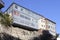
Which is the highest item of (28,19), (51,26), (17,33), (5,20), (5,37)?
(28,19)

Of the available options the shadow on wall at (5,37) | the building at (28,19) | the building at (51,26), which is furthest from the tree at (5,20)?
the building at (51,26)

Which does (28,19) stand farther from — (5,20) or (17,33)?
(5,20)

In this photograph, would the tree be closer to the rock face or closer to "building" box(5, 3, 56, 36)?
the rock face

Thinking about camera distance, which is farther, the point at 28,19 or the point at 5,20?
the point at 28,19

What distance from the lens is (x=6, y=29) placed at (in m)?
47.6

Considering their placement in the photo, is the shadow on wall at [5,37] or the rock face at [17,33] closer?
the shadow on wall at [5,37]

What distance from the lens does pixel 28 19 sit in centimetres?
6334

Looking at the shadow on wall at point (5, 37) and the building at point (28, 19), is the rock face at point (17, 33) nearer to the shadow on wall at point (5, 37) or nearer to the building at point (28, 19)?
the shadow on wall at point (5, 37)

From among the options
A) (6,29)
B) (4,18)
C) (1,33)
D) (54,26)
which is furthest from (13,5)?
(54,26)

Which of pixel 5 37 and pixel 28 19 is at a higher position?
pixel 28 19

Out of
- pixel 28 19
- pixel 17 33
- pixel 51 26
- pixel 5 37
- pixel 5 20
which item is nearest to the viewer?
pixel 5 37

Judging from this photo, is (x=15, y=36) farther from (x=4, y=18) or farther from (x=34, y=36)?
(x=34, y=36)

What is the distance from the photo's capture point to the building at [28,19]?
5774cm

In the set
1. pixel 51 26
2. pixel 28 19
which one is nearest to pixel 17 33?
pixel 28 19
